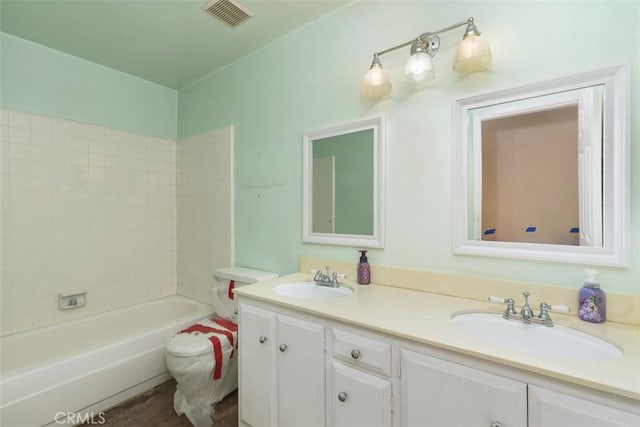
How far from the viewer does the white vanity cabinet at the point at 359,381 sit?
3.37 feet

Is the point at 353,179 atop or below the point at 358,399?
A: atop

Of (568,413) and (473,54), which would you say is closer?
(568,413)

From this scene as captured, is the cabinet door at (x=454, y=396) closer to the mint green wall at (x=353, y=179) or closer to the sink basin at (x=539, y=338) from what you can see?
the sink basin at (x=539, y=338)

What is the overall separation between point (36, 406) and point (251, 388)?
1.13 meters

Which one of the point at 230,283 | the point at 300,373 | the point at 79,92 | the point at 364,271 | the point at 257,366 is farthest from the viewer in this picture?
the point at 79,92

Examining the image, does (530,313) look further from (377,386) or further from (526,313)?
(377,386)

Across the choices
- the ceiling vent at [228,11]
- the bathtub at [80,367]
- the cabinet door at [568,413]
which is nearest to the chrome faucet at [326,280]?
the cabinet door at [568,413]

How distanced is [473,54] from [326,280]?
49.4 inches

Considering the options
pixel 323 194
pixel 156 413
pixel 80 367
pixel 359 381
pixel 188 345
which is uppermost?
pixel 323 194

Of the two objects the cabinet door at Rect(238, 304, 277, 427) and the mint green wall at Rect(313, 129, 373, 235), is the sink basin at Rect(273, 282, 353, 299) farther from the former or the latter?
the mint green wall at Rect(313, 129, 373, 235)

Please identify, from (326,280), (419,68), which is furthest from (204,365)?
(419,68)

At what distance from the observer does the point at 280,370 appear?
134 cm

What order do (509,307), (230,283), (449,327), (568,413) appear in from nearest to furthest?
(568,413), (449,327), (509,307), (230,283)

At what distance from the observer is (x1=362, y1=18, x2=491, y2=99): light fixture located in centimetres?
120
